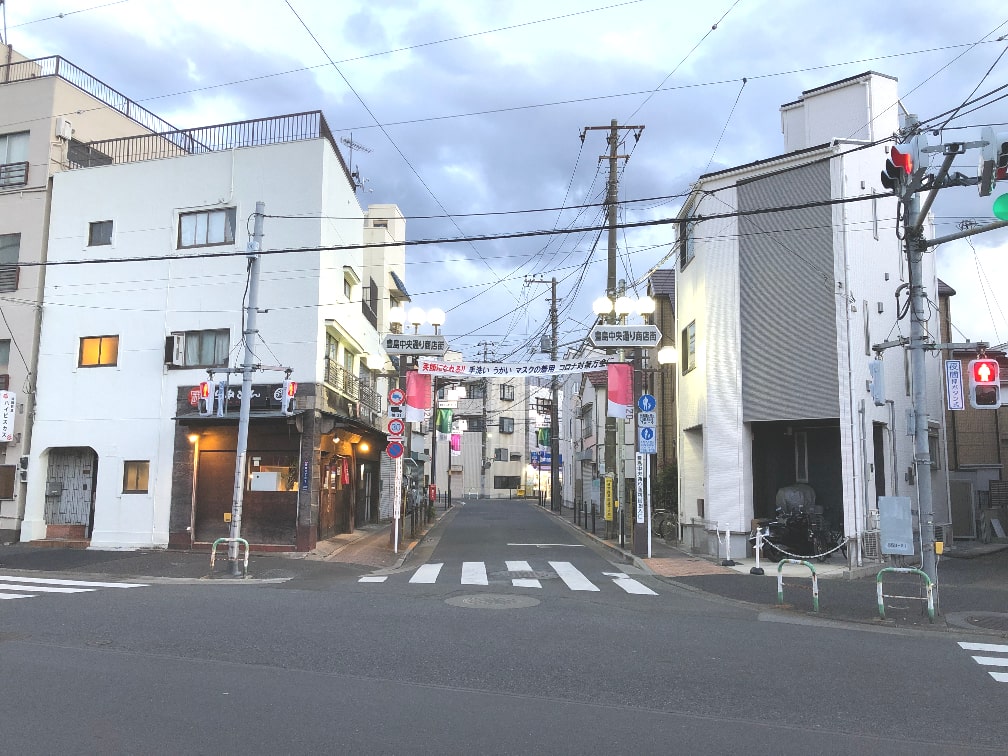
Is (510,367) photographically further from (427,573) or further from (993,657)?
(993,657)

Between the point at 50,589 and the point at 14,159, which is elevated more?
the point at 14,159

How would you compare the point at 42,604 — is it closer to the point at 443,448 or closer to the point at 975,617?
the point at 975,617

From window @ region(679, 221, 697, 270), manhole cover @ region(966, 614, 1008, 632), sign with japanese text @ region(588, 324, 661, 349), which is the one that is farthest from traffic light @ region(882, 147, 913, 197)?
window @ region(679, 221, 697, 270)

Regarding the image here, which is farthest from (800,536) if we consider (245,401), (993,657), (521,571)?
(245,401)

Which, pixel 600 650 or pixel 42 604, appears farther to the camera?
pixel 42 604

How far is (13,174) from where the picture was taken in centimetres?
2223

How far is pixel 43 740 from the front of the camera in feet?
17.7

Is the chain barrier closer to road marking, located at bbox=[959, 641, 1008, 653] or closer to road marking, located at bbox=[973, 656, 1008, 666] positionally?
road marking, located at bbox=[959, 641, 1008, 653]

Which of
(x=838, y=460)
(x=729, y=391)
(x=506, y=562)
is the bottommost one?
(x=506, y=562)

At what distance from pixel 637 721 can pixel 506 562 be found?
38.3 feet

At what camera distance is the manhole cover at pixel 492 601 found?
37.3ft

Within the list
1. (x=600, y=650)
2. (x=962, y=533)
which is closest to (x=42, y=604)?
(x=600, y=650)

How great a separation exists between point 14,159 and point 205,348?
9.04 metres

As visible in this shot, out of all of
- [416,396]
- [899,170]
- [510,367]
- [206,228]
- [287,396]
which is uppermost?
[206,228]
